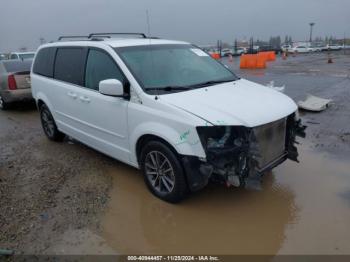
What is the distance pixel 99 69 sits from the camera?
4785 mm

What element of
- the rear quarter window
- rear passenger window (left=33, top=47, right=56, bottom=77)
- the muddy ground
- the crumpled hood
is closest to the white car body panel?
the crumpled hood

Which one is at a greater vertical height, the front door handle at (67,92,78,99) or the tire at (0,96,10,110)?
the front door handle at (67,92,78,99)

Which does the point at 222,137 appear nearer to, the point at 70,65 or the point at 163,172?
the point at 163,172

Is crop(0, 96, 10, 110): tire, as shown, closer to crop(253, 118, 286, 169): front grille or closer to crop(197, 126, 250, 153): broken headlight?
crop(197, 126, 250, 153): broken headlight

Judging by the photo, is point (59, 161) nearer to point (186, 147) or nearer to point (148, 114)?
point (148, 114)

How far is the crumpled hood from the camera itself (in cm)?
358

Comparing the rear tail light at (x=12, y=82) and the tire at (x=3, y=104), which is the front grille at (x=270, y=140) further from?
the tire at (x=3, y=104)

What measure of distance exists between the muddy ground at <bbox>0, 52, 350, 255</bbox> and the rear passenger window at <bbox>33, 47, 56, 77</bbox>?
1.59 meters

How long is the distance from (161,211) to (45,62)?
390 centimetres

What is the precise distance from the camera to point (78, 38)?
231 inches

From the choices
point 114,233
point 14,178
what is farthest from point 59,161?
point 114,233

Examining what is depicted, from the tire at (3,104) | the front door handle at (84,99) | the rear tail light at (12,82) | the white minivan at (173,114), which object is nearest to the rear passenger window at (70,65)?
the white minivan at (173,114)

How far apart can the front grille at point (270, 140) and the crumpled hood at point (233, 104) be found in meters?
0.10

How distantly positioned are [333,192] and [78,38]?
4594 millimetres
